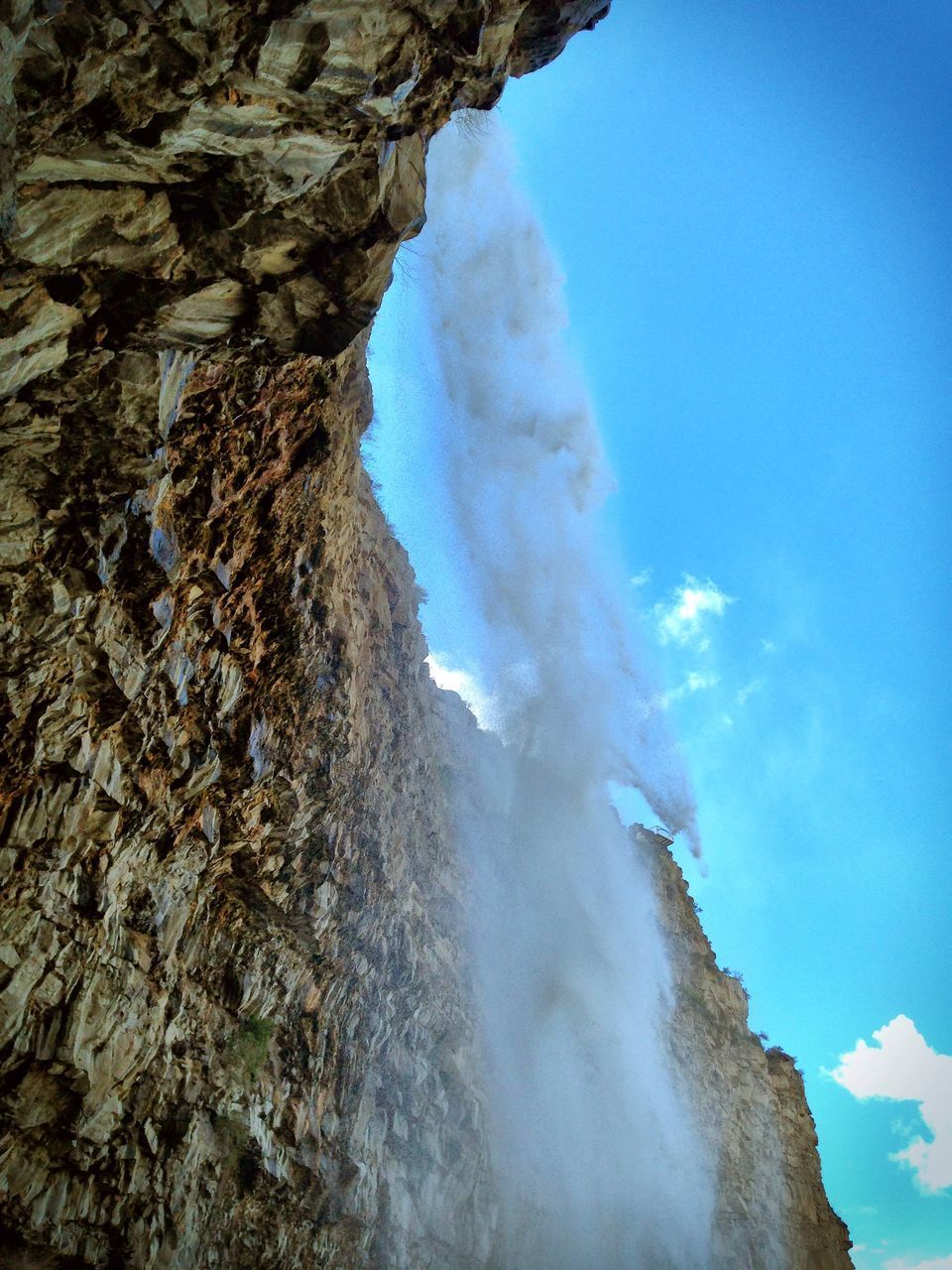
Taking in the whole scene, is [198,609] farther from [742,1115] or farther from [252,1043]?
[742,1115]

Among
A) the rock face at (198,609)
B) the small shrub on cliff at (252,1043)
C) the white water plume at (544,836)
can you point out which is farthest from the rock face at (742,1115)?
the small shrub on cliff at (252,1043)

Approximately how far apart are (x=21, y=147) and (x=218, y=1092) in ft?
44.0

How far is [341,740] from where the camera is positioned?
1648 cm

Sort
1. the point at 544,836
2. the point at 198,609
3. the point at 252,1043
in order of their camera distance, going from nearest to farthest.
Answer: the point at 198,609
the point at 252,1043
the point at 544,836

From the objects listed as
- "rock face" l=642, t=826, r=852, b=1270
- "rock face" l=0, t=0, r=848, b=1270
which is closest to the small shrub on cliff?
"rock face" l=0, t=0, r=848, b=1270

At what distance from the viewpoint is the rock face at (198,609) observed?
6297 millimetres

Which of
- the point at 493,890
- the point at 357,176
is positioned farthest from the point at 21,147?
the point at 493,890

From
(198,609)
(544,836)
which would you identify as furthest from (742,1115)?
(198,609)

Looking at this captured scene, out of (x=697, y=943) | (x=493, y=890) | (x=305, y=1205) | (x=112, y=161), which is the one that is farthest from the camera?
(x=697, y=943)

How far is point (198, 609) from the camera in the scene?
37.0 ft

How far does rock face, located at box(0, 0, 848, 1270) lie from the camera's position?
20.7ft

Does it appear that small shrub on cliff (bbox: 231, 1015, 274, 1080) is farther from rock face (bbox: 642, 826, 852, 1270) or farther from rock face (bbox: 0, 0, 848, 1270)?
rock face (bbox: 642, 826, 852, 1270)

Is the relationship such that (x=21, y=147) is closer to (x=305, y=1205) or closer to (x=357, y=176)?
(x=357, y=176)

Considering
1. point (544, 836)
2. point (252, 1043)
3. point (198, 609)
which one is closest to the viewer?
point (198, 609)
